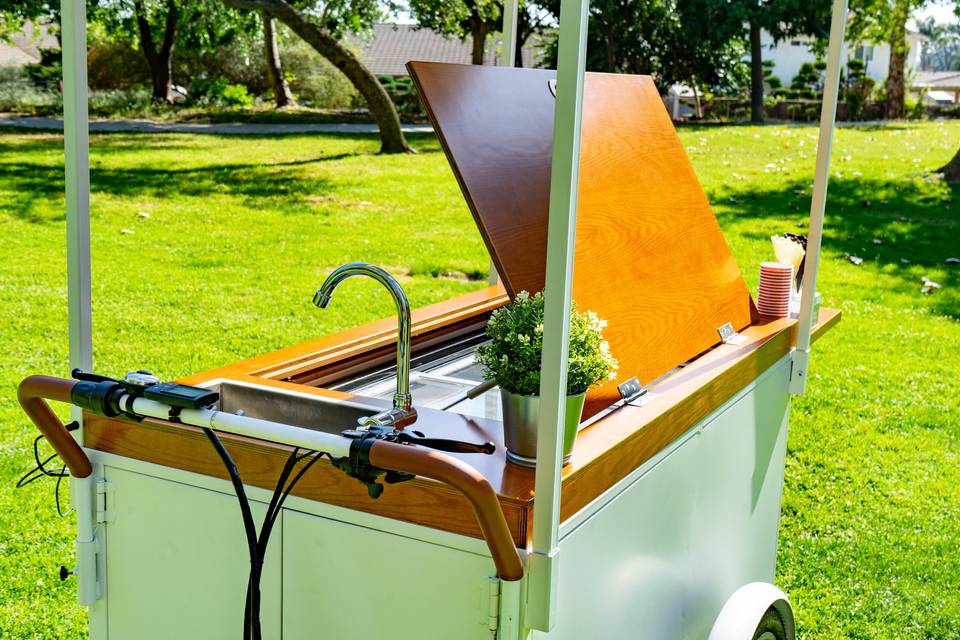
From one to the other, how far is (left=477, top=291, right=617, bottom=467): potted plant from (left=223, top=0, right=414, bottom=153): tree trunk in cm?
1097

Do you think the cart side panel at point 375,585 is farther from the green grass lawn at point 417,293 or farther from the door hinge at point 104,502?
the green grass lawn at point 417,293

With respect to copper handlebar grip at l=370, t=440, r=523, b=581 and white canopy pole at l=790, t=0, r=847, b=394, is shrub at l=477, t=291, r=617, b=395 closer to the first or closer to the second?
copper handlebar grip at l=370, t=440, r=523, b=581

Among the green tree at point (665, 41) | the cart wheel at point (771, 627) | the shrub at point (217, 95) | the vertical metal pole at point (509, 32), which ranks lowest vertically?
the cart wheel at point (771, 627)

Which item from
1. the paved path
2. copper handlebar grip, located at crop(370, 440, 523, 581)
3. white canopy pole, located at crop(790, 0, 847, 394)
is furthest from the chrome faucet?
the paved path

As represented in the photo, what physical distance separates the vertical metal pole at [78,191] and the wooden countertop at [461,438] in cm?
16

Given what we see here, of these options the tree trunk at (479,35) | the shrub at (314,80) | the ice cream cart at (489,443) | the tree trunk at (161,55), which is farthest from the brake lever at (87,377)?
the shrub at (314,80)

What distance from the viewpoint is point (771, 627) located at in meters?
2.47

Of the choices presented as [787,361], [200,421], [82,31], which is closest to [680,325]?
[787,361]

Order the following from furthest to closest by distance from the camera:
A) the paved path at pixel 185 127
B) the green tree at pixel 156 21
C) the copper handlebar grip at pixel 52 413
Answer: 1. the paved path at pixel 185 127
2. the green tree at pixel 156 21
3. the copper handlebar grip at pixel 52 413

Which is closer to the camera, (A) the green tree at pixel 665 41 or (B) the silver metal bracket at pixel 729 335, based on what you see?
(B) the silver metal bracket at pixel 729 335

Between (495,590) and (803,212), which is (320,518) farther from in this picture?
(803,212)

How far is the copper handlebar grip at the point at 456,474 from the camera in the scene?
4.38ft

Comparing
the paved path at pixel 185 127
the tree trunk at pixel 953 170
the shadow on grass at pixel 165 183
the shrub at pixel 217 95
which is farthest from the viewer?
the shrub at pixel 217 95

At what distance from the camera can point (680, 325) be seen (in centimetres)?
235
